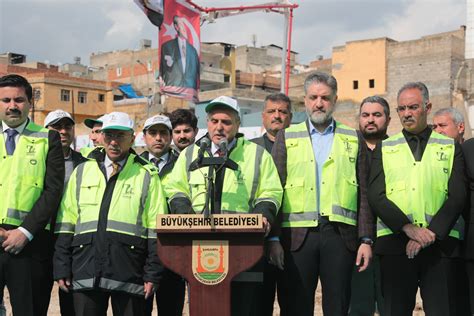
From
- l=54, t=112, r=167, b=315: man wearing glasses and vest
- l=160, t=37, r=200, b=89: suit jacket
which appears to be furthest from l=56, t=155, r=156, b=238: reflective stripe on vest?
l=160, t=37, r=200, b=89: suit jacket

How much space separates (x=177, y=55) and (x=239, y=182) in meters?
16.1

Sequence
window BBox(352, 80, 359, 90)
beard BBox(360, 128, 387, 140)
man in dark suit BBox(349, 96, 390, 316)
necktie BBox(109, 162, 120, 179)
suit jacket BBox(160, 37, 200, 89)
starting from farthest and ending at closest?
window BBox(352, 80, 359, 90)
suit jacket BBox(160, 37, 200, 89)
beard BBox(360, 128, 387, 140)
man in dark suit BBox(349, 96, 390, 316)
necktie BBox(109, 162, 120, 179)

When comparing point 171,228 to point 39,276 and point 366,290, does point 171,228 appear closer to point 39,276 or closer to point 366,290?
point 39,276

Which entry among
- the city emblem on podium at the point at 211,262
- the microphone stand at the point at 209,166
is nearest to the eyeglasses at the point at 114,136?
the microphone stand at the point at 209,166

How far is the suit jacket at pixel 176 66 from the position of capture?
21156 mm

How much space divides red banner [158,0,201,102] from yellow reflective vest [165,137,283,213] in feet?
51.3

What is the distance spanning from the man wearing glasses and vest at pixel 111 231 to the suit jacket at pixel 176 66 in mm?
15392

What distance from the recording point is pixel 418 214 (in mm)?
5648

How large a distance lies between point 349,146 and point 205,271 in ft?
5.30

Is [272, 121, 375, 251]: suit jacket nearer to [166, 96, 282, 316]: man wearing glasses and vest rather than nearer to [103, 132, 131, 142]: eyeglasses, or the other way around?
[166, 96, 282, 316]: man wearing glasses and vest

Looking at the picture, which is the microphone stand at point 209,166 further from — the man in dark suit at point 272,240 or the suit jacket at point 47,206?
the suit jacket at point 47,206

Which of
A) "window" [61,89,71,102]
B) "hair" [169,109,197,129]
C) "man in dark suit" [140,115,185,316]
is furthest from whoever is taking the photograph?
"window" [61,89,71,102]

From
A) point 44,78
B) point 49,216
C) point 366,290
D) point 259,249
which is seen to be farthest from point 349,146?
point 44,78

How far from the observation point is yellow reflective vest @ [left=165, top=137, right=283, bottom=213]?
18.0 feet
